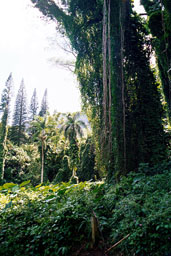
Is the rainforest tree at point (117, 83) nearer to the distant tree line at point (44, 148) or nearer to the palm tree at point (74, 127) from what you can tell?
the distant tree line at point (44, 148)

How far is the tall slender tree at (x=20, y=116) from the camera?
31422 millimetres

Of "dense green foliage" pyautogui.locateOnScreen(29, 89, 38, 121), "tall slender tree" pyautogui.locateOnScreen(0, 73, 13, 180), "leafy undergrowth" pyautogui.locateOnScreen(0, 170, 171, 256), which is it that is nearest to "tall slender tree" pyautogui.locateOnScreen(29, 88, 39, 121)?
"dense green foliage" pyautogui.locateOnScreen(29, 89, 38, 121)

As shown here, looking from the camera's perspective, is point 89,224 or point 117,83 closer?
point 89,224

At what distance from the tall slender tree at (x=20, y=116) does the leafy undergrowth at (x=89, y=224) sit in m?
29.5

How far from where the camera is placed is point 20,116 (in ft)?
106

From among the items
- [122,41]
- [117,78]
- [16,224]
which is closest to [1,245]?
[16,224]

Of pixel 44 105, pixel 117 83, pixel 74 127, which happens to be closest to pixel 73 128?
pixel 74 127

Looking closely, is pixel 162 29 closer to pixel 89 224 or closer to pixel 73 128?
pixel 89 224

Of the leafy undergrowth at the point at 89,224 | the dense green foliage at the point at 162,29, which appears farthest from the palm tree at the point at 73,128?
the leafy undergrowth at the point at 89,224

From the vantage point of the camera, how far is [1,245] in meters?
2.82

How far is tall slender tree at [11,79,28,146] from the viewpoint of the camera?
1237 inches

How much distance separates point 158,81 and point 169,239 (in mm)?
5394

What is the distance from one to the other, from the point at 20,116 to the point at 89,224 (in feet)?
104

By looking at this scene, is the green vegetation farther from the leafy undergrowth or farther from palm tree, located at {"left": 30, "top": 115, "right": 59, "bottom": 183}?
palm tree, located at {"left": 30, "top": 115, "right": 59, "bottom": 183}
